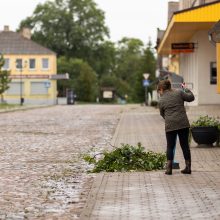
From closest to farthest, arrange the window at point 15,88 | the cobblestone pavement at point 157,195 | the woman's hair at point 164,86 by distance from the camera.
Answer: the cobblestone pavement at point 157,195 → the woman's hair at point 164,86 → the window at point 15,88

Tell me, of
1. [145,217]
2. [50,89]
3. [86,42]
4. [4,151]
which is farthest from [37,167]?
[86,42]

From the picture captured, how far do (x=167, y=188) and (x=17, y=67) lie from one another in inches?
3210

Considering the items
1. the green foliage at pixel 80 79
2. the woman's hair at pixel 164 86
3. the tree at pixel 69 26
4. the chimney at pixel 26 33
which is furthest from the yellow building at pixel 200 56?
the tree at pixel 69 26

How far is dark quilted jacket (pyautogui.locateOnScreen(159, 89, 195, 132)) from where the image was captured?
11.5 meters

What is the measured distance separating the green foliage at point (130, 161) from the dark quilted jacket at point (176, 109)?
4.19ft

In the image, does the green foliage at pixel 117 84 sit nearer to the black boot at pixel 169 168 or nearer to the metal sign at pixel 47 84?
the metal sign at pixel 47 84

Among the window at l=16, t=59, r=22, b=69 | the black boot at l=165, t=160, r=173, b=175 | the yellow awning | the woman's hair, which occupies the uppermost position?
the window at l=16, t=59, r=22, b=69

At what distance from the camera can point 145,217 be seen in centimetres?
761

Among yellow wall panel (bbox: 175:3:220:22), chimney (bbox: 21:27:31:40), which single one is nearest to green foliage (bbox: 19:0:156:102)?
chimney (bbox: 21:27:31:40)

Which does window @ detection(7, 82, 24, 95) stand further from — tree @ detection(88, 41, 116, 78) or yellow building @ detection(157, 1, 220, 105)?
yellow building @ detection(157, 1, 220, 105)

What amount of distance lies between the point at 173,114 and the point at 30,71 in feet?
268

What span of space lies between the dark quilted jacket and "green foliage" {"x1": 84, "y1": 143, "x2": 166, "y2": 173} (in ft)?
4.19

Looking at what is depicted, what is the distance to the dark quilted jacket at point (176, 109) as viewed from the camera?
11492 millimetres

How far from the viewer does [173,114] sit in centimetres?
1153
